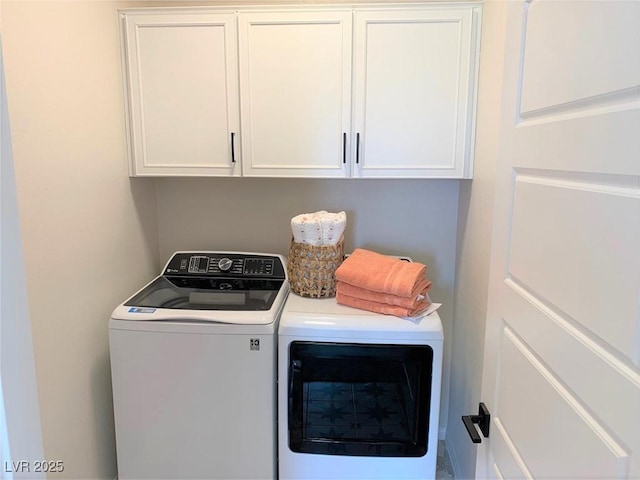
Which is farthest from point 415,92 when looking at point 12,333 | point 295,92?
point 12,333

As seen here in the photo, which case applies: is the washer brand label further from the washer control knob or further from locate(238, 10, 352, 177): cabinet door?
locate(238, 10, 352, 177): cabinet door

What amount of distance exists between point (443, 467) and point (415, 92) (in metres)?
1.79

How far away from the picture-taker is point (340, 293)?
1.73 meters

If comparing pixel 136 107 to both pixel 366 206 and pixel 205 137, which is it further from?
pixel 366 206

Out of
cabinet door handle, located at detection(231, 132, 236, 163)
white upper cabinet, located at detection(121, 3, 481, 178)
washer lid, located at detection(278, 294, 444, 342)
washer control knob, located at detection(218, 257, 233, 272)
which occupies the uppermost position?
white upper cabinet, located at detection(121, 3, 481, 178)

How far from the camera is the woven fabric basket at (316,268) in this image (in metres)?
1.80

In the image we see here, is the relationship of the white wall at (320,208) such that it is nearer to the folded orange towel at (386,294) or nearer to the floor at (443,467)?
the floor at (443,467)

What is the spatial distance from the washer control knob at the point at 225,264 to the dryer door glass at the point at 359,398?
589 millimetres

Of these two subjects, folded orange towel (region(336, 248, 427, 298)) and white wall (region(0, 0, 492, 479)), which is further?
folded orange towel (region(336, 248, 427, 298))

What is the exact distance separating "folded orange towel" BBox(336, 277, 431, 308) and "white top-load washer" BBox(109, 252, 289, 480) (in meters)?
0.29

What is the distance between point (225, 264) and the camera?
201 centimetres

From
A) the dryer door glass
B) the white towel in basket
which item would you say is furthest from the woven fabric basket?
the dryer door glass

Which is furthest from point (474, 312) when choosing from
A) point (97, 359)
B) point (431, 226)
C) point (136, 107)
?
point (136, 107)

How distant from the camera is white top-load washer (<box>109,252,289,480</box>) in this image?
160cm
